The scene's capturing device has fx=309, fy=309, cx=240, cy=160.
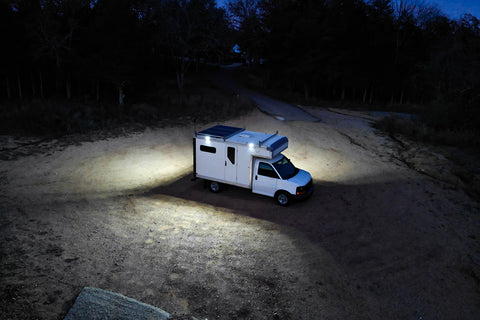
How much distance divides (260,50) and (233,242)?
4088cm

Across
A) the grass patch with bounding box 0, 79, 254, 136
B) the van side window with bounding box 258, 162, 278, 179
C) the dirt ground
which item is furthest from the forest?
the van side window with bounding box 258, 162, 278, 179

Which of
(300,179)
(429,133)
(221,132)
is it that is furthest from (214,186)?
(429,133)

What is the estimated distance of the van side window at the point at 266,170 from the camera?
41.8 feet

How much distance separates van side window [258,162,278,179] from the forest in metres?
18.0

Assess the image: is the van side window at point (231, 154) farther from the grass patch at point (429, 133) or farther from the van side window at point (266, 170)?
the grass patch at point (429, 133)

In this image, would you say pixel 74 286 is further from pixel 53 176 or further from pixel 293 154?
pixel 293 154

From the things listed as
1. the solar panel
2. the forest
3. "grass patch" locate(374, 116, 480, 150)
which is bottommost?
"grass patch" locate(374, 116, 480, 150)

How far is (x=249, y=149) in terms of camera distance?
12.7m

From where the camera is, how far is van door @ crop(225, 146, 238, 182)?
13086mm

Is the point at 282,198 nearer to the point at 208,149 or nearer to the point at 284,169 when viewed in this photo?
the point at 284,169

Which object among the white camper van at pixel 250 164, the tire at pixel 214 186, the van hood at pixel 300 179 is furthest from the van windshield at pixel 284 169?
the tire at pixel 214 186

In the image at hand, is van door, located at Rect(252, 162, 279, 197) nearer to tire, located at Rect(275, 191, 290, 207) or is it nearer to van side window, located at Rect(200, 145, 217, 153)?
tire, located at Rect(275, 191, 290, 207)

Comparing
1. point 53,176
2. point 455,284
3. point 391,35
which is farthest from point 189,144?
point 391,35

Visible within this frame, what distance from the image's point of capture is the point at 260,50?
151ft
